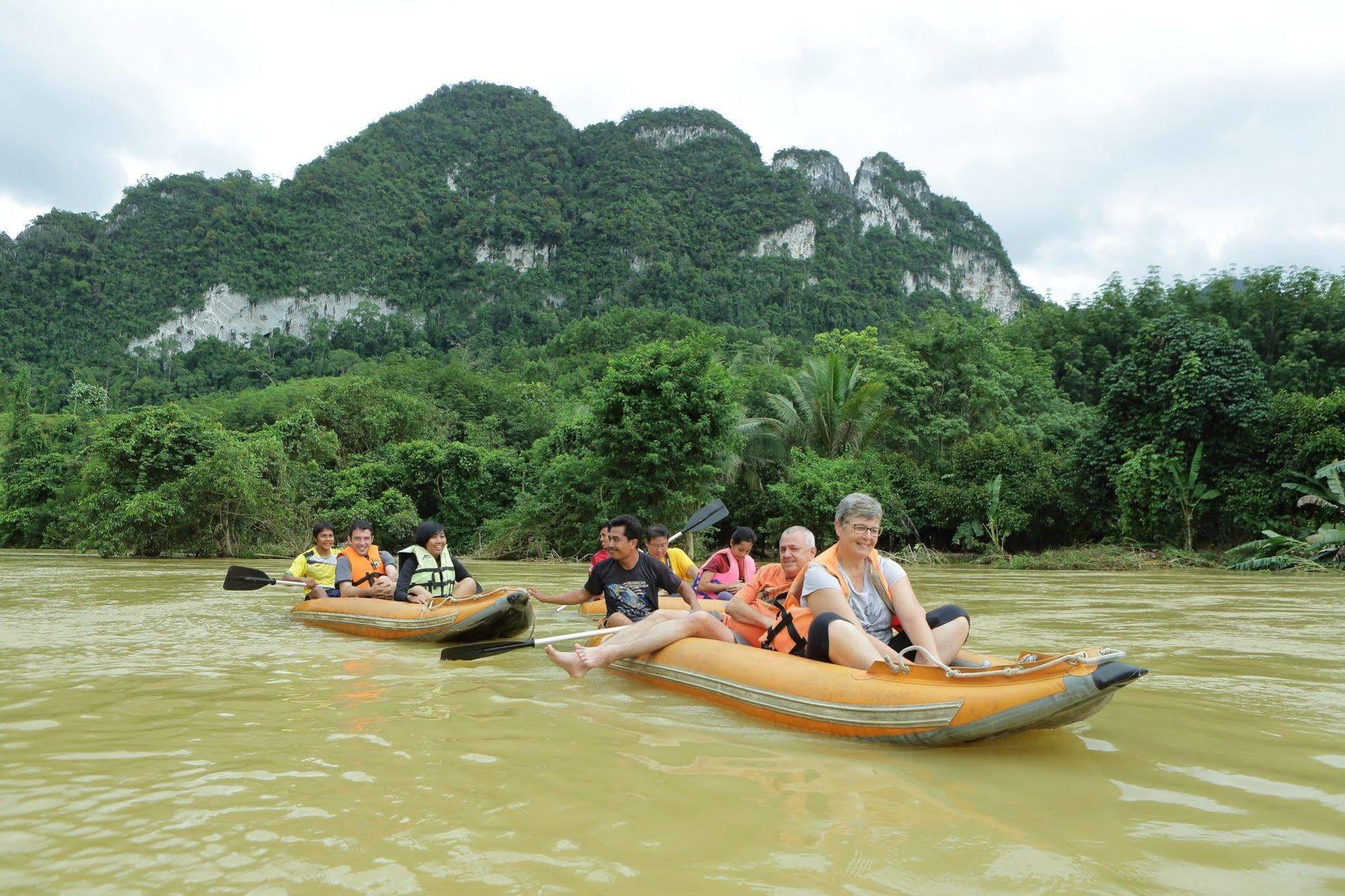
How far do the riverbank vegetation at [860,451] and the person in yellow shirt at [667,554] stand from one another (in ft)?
30.4

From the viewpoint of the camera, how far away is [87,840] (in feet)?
7.55

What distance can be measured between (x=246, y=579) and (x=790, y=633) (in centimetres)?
639

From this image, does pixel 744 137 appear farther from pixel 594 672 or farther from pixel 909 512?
pixel 594 672

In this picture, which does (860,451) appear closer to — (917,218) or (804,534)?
(804,534)

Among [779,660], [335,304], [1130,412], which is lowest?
[779,660]

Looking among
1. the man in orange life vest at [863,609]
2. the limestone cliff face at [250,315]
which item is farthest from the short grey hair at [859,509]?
the limestone cliff face at [250,315]

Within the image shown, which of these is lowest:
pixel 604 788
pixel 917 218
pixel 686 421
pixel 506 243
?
pixel 604 788

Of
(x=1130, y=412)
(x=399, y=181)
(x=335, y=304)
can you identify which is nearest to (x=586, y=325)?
(x=335, y=304)

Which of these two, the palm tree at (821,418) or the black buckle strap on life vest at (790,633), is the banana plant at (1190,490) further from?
the black buckle strap on life vest at (790,633)

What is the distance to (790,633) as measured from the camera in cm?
416

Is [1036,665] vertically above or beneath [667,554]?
beneath

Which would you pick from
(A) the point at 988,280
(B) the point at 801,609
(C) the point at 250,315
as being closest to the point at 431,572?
(B) the point at 801,609

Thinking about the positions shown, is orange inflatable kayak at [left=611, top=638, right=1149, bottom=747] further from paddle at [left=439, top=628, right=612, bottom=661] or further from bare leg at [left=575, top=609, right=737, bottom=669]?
paddle at [left=439, top=628, right=612, bottom=661]

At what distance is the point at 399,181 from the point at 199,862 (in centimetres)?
8346
